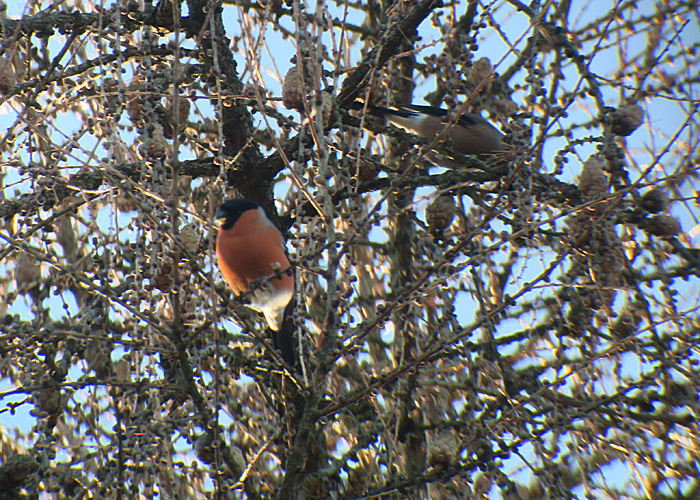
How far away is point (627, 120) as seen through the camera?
250 centimetres

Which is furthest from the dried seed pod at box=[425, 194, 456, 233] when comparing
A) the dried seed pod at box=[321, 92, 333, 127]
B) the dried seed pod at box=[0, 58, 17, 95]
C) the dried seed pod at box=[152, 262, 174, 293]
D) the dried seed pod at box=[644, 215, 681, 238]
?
the dried seed pod at box=[0, 58, 17, 95]

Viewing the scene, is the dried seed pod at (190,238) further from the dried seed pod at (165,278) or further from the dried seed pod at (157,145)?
the dried seed pod at (157,145)

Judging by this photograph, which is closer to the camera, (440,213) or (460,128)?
(440,213)

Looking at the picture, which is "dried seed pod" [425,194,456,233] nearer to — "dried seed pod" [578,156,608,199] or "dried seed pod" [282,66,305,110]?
"dried seed pod" [578,156,608,199]

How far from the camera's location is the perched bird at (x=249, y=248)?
305 centimetres

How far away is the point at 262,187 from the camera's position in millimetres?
3359

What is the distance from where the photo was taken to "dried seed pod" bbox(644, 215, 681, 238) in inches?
98.3

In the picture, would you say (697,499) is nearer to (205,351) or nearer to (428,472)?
(428,472)

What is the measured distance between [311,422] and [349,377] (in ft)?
5.98

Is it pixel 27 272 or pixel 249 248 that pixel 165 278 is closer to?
pixel 249 248

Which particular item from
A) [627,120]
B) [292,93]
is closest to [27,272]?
[292,93]

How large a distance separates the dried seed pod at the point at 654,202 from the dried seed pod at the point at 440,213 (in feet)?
2.35

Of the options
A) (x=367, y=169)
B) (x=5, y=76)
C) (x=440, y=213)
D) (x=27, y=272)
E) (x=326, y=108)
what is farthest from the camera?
(x=367, y=169)

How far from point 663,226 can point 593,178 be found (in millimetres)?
309
